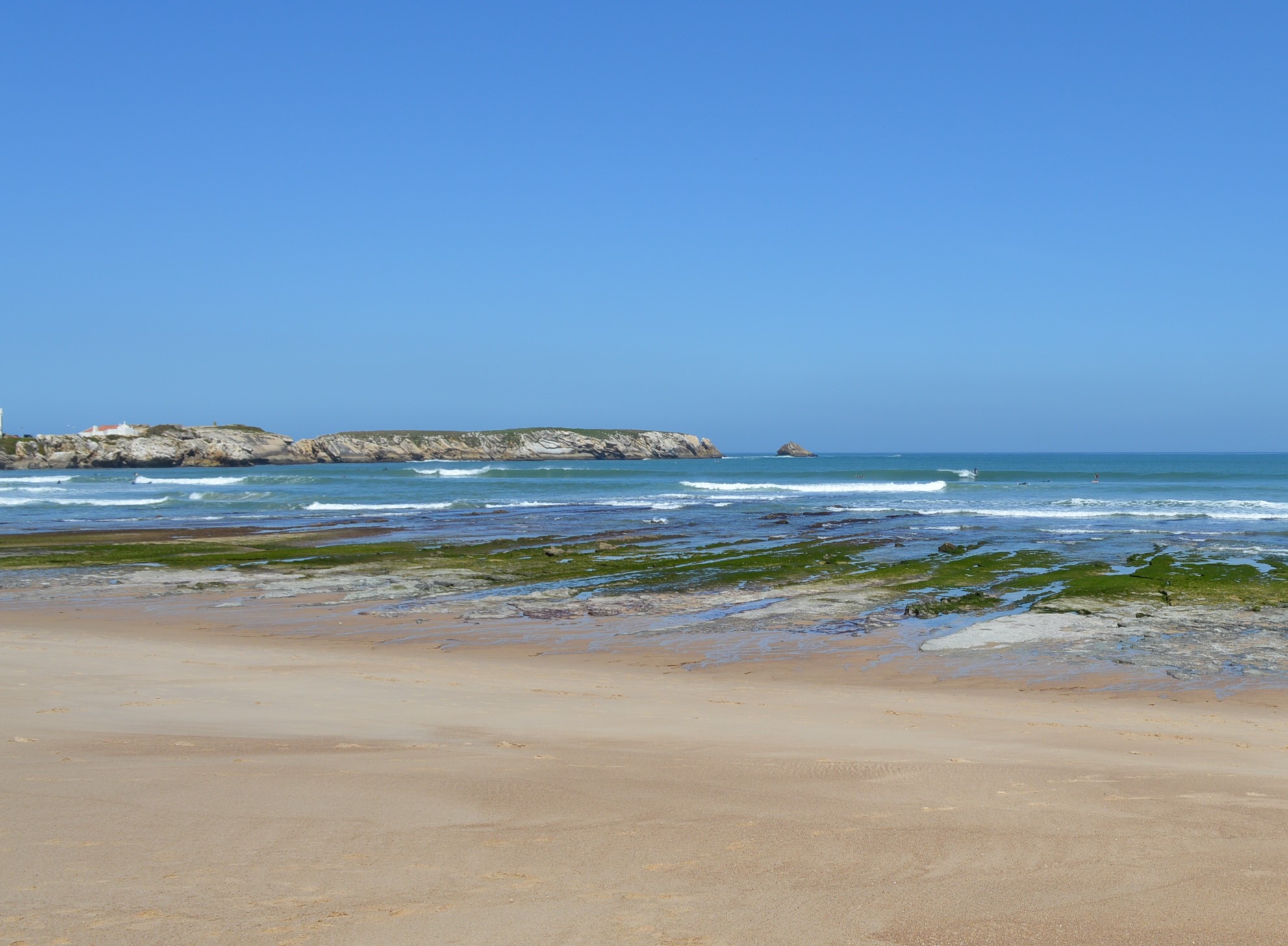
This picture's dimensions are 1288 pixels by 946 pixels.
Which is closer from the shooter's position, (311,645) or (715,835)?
(715,835)

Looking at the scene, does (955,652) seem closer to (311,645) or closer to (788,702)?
(788,702)

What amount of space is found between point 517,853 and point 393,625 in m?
10.5

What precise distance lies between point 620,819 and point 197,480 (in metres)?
83.9

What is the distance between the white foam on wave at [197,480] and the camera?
2779 inches

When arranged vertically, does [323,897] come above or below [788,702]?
above

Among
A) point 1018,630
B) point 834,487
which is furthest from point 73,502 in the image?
point 1018,630

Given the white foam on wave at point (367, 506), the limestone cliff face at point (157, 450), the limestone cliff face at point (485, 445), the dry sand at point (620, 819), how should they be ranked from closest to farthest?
the dry sand at point (620, 819) < the white foam on wave at point (367, 506) < the limestone cliff face at point (157, 450) < the limestone cliff face at point (485, 445)

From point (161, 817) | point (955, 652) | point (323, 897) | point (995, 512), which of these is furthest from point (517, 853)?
point (995, 512)

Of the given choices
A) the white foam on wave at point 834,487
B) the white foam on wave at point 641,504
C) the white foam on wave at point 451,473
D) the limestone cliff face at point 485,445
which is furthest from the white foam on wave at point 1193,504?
the limestone cliff face at point 485,445

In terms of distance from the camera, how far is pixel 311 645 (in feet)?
41.3

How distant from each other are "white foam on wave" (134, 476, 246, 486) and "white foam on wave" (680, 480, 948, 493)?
36.3 meters

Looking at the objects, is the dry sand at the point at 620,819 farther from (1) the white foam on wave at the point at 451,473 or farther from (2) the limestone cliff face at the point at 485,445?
(2) the limestone cliff face at the point at 485,445

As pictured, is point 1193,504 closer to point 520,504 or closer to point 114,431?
point 520,504

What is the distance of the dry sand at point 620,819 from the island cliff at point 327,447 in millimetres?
120740
